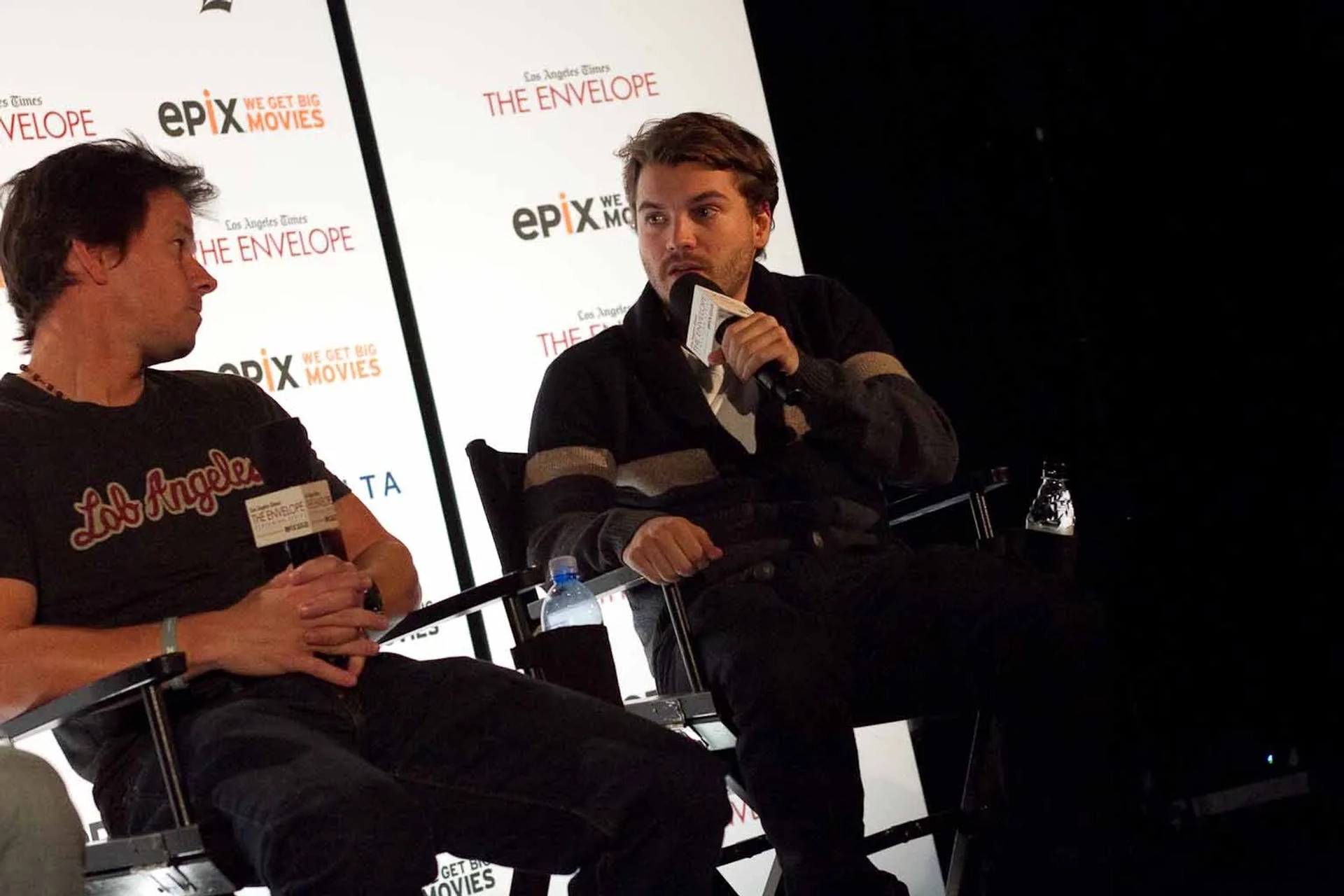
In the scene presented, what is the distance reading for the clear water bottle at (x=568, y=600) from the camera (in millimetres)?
2670

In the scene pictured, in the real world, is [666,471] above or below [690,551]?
above

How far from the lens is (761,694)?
2305 millimetres

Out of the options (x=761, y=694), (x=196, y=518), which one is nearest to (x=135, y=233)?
(x=196, y=518)

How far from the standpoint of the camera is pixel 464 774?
202 cm

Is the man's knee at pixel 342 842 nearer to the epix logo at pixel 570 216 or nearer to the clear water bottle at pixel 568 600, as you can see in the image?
the clear water bottle at pixel 568 600

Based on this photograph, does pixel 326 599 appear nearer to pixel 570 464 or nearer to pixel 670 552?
pixel 670 552

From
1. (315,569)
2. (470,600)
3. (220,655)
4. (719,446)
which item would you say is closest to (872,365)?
(719,446)

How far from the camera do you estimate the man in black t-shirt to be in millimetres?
1877

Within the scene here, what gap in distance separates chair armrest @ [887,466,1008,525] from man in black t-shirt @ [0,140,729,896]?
3.13 feet

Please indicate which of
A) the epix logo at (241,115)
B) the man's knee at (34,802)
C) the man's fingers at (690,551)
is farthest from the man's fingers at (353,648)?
the epix logo at (241,115)

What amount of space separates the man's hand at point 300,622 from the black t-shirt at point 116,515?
14 centimetres

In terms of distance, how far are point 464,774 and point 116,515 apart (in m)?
0.61

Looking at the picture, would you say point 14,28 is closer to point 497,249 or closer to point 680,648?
point 497,249

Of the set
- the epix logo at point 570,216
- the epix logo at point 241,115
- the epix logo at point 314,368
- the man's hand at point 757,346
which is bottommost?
the man's hand at point 757,346
